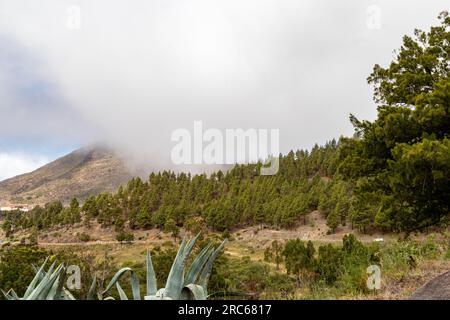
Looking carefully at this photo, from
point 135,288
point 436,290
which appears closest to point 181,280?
point 135,288

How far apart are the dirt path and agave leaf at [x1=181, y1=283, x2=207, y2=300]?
2651 mm

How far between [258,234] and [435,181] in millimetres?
57686

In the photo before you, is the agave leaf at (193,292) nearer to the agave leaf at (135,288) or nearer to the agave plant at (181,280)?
the agave plant at (181,280)

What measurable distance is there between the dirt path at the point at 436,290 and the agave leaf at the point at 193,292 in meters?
2.65

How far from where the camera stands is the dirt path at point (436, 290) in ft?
13.8

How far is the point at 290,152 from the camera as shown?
107 meters

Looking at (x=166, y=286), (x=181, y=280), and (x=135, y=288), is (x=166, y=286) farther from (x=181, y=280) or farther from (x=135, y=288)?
(x=135, y=288)

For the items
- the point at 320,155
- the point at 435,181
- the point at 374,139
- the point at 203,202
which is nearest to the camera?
the point at 435,181

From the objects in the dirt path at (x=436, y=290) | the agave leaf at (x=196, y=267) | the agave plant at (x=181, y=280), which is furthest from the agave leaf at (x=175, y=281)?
the dirt path at (x=436, y=290)

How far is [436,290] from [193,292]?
2962mm

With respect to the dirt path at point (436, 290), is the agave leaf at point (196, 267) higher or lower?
higher

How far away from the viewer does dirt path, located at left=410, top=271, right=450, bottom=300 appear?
4.20 m
